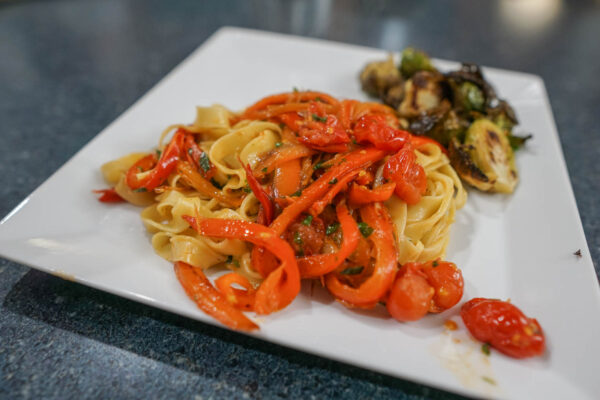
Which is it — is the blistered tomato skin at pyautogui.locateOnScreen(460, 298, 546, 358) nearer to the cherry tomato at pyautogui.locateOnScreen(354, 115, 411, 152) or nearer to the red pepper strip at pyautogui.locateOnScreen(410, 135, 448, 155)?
the cherry tomato at pyautogui.locateOnScreen(354, 115, 411, 152)

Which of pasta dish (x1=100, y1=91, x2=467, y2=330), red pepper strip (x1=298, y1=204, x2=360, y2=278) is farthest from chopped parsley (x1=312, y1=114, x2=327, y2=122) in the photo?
red pepper strip (x1=298, y1=204, x2=360, y2=278)

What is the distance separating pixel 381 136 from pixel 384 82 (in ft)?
5.41

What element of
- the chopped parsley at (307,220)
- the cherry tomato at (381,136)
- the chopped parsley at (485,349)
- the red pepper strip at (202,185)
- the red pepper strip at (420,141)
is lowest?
the red pepper strip at (202,185)

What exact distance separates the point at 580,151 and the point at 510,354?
310 cm

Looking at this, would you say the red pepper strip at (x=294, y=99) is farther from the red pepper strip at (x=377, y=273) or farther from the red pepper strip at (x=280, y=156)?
the red pepper strip at (x=377, y=273)

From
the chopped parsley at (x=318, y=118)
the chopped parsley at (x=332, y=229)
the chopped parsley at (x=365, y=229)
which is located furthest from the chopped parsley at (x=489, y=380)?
the chopped parsley at (x=318, y=118)

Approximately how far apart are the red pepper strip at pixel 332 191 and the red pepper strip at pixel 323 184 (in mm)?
24

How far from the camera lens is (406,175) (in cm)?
279

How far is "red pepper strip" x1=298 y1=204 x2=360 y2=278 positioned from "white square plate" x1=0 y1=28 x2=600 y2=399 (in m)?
0.15

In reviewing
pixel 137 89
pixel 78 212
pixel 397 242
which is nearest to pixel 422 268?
pixel 397 242

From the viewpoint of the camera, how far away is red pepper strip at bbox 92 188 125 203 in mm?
3029

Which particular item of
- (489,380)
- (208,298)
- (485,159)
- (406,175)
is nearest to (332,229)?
(406,175)

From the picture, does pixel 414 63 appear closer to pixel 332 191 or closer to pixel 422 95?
pixel 422 95

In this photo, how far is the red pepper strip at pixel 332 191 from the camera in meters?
2.60
